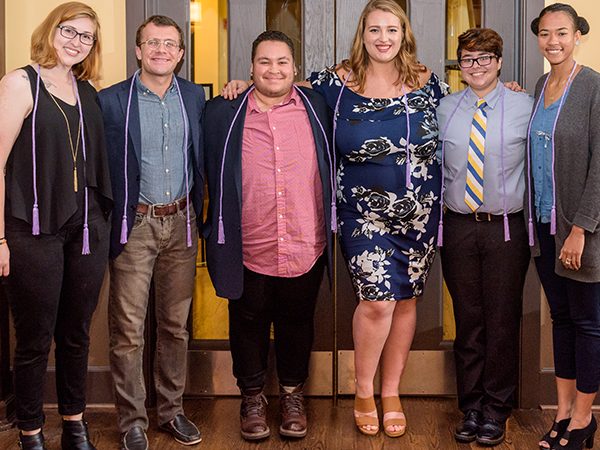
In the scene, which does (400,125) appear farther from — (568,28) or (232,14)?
(232,14)

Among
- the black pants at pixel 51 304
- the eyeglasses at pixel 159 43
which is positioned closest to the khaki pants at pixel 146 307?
the black pants at pixel 51 304

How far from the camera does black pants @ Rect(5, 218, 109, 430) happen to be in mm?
2467

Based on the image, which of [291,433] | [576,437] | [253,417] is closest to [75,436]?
[253,417]

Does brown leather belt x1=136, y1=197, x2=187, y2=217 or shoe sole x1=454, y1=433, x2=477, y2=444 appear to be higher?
brown leather belt x1=136, y1=197, x2=187, y2=217

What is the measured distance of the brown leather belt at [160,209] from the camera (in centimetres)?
271

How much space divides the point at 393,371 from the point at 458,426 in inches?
12.1

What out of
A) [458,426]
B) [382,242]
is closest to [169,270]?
[382,242]

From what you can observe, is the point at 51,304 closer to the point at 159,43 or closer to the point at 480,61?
the point at 159,43

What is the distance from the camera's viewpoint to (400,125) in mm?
2795

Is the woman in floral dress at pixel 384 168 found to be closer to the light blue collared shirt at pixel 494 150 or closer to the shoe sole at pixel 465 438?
the light blue collared shirt at pixel 494 150

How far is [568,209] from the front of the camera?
8.60ft

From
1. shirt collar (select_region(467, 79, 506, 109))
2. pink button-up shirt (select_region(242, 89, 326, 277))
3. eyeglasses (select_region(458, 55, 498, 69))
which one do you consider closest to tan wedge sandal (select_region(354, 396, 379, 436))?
pink button-up shirt (select_region(242, 89, 326, 277))

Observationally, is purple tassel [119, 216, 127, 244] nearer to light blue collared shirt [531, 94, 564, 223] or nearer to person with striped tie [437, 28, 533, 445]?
person with striped tie [437, 28, 533, 445]

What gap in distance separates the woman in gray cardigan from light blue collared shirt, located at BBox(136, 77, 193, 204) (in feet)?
3.91
